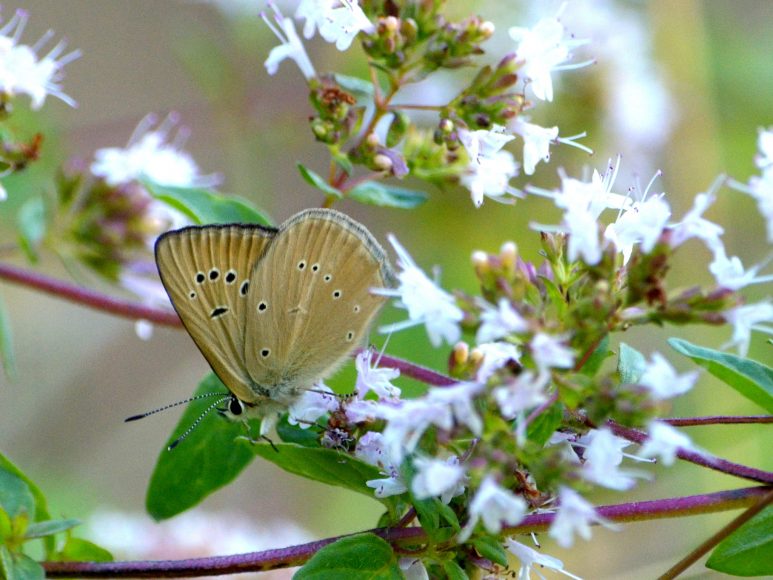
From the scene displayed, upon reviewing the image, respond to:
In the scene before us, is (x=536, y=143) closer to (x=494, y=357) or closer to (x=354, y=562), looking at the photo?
(x=494, y=357)

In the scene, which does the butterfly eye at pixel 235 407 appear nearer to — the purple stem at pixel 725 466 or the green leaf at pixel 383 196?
→ the green leaf at pixel 383 196

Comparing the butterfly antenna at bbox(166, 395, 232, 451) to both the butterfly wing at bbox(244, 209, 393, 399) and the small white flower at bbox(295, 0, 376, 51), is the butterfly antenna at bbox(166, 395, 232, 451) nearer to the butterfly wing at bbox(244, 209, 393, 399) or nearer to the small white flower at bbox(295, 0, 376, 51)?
the butterfly wing at bbox(244, 209, 393, 399)

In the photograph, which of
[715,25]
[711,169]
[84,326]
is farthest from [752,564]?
[84,326]

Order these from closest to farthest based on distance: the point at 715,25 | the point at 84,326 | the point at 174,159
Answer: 1. the point at 174,159
2. the point at 715,25
3. the point at 84,326

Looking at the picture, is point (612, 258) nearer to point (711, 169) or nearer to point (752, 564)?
point (752, 564)

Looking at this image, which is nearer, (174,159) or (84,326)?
(174,159)

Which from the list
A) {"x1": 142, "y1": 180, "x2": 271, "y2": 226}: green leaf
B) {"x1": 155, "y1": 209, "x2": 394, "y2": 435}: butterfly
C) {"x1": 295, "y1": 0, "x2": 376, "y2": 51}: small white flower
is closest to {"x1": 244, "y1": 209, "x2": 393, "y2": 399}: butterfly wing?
{"x1": 155, "y1": 209, "x2": 394, "y2": 435}: butterfly
